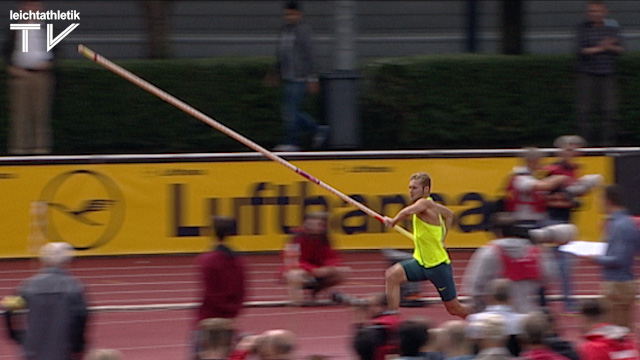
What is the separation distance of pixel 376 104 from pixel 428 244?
7611 millimetres

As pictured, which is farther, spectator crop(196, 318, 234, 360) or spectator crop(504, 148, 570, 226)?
spectator crop(504, 148, 570, 226)

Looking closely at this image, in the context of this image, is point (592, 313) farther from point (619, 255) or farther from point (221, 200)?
point (221, 200)

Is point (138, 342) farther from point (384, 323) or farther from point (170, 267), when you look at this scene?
point (384, 323)

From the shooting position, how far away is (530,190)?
1227 cm

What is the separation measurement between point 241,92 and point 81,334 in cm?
983

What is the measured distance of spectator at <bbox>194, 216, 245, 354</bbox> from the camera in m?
9.40

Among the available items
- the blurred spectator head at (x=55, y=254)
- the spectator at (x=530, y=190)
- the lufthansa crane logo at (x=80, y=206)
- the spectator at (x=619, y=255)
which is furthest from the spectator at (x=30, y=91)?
the spectator at (x=619, y=255)

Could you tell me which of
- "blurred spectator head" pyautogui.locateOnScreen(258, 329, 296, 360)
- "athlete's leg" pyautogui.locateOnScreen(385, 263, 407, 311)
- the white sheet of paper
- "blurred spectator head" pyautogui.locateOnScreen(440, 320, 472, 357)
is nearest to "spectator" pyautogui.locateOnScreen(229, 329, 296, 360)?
"blurred spectator head" pyautogui.locateOnScreen(258, 329, 296, 360)

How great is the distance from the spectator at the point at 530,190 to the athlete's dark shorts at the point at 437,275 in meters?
1.59

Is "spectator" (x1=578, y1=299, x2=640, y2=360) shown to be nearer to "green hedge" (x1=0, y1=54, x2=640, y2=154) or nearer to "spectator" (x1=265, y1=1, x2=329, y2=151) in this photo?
"spectator" (x1=265, y1=1, x2=329, y2=151)

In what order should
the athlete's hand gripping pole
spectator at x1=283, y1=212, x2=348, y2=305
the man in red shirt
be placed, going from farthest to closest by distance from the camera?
1. spectator at x1=283, y1=212, x2=348, y2=305
2. the athlete's hand gripping pole
3. the man in red shirt

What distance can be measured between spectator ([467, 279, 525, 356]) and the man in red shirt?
86.9 inches

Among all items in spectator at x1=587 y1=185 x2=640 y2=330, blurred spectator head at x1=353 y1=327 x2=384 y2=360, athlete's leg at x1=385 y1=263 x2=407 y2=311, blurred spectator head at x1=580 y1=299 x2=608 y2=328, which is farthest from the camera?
athlete's leg at x1=385 y1=263 x2=407 y2=311

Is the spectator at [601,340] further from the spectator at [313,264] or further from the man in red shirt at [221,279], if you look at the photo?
the spectator at [313,264]
